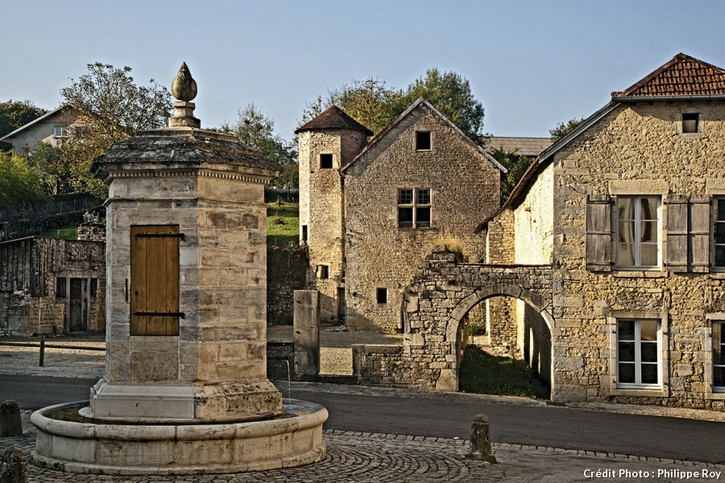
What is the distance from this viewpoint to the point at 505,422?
1584cm

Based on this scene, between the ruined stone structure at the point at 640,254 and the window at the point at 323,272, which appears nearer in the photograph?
the ruined stone structure at the point at 640,254

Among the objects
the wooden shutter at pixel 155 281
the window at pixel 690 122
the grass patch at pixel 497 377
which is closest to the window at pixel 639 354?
the grass patch at pixel 497 377

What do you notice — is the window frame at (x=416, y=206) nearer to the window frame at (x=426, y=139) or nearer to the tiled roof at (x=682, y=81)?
the window frame at (x=426, y=139)

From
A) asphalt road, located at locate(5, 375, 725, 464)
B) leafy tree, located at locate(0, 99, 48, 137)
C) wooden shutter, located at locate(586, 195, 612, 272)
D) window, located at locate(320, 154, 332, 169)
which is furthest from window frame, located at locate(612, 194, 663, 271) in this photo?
leafy tree, located at locate(0, 99, 48, 137)

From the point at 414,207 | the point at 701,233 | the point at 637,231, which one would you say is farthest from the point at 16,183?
the point at 701,233

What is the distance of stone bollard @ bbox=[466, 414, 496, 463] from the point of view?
34.7 ft

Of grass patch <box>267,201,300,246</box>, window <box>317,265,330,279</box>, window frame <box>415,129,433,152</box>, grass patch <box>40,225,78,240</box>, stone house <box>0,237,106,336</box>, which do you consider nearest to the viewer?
stone house <box>0,237,106,336</box>

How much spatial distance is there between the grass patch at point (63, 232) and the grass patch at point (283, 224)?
33.0 feet

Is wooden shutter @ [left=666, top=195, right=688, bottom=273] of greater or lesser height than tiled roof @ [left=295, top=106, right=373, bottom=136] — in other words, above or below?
below

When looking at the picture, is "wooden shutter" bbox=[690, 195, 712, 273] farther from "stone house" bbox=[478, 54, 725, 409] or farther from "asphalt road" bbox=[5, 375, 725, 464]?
"asphalt road" bbox=[5, 375, 725, 464]

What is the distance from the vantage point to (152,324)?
928 cm

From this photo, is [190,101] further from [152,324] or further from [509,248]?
[509,248]

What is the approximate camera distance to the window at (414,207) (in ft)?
111

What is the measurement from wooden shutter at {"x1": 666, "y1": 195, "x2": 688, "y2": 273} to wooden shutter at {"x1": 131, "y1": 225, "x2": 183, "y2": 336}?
43.1 ft
